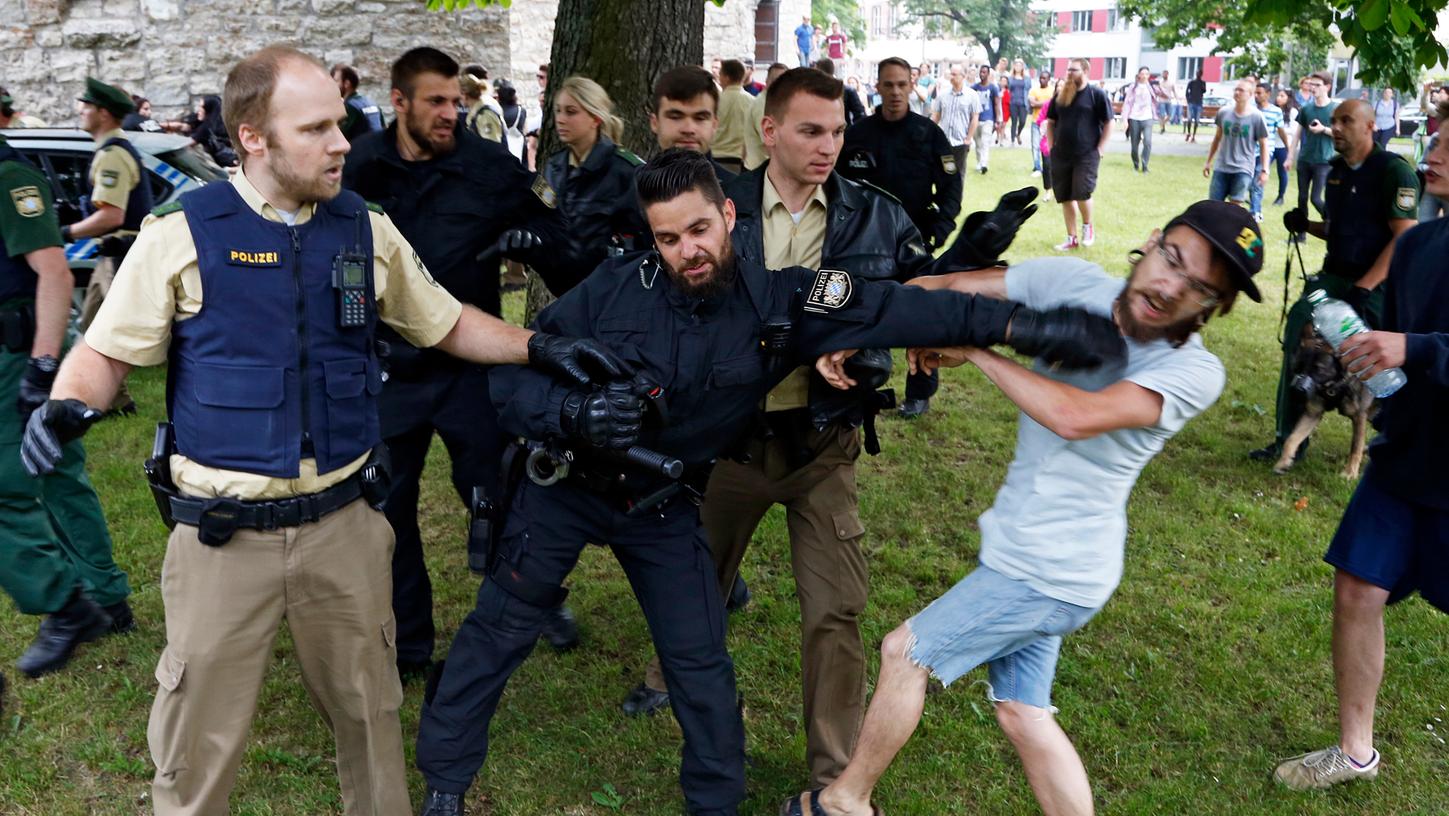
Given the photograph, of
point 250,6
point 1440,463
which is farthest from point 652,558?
point 250,6

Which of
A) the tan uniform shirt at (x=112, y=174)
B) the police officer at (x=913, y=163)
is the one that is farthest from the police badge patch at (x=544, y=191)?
the tan uniform shirt at (x=112, y=174)

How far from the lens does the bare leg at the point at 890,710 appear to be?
2986 millimetres

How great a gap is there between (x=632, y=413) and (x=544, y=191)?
5.88 feet

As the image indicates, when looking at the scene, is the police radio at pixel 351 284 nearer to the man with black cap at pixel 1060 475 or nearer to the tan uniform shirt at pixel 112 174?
the man with black cap at pixel 1060 475

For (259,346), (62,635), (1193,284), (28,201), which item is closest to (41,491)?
(62,635)

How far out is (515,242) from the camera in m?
4.17

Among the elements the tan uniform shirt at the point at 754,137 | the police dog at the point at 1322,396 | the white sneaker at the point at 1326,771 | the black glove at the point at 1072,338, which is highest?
the tan uniform shirt at the point at 754,137

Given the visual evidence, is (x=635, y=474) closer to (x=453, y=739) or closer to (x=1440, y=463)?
(x=453, y=739)

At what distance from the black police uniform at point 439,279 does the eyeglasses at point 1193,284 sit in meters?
2.33

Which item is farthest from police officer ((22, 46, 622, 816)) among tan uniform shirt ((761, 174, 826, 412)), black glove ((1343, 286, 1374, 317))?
black glove ((1343, 286, 1374, 317))

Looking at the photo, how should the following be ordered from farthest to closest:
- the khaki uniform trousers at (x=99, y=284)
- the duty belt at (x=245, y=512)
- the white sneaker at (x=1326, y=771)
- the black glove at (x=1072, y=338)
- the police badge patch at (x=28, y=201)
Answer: the khaki uniform trousers at (x=99, y=284) < the police badge patch at (x=28, y=201) < the white sneaker at (x=1326, y=771) < the duty belt at (x=245, y=512) < the black glove at (x=1072, y=338)

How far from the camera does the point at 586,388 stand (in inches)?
119

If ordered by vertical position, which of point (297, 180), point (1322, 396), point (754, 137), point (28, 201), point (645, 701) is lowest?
point (645, 701)

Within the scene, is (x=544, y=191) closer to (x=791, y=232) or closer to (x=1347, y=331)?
(x=791, y=232)
